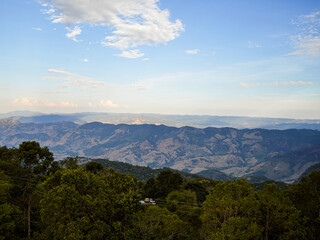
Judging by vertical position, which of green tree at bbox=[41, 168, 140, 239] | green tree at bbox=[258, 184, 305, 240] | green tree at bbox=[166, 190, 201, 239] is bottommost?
green tree at bbox=[166, 190, 201, 239]

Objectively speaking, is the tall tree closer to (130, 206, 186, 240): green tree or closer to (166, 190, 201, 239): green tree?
(130, 206, 186, 240): green tree

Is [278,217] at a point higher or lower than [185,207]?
higher

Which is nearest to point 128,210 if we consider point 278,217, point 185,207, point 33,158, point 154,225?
point 154,225

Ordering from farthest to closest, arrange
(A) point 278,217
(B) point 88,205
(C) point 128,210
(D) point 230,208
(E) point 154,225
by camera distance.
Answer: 1. (A) point 278,217
2. (D) point 230,208
3. (E) point 154,225
4. (C) point 128,210
5. (B) point 88,205

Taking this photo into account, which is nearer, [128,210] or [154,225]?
[128,210]

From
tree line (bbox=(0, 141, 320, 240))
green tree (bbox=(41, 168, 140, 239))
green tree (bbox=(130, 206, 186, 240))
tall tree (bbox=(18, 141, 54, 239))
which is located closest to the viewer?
green tree (bbox=(41, 168, 140, 239))

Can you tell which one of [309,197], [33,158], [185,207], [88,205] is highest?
[33,158]

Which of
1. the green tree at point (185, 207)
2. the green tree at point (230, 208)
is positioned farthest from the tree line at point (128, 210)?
the green tree at point (185, 207)

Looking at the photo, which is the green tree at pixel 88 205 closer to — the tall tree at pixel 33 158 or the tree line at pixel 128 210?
the tree line at pixel 128 210

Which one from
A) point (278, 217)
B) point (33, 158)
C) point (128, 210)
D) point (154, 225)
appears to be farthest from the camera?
point (33, 158)

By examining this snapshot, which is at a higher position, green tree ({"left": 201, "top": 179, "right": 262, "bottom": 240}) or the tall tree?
the tall tree

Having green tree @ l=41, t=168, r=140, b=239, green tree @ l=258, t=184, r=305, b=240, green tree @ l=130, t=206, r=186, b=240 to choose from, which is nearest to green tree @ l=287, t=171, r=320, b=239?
green tree @ l=258, t=184, r=305, b=240

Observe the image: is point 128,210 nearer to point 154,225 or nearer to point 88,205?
point 88,205

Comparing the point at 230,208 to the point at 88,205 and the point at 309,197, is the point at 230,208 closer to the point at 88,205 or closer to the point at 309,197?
the point at 88,205
